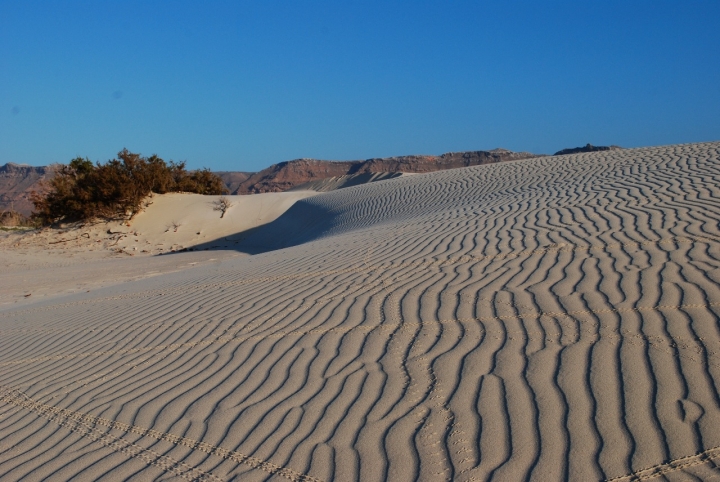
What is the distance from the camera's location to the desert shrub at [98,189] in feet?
74.9

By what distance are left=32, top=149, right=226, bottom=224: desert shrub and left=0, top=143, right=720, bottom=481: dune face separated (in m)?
15.5

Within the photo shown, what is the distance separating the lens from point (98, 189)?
2288cm

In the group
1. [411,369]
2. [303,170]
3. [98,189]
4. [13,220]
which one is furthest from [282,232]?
[303,170]

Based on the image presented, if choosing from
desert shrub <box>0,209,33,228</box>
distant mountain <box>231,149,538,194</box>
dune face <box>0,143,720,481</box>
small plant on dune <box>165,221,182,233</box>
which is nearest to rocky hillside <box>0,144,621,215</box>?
distant mountain <box>231,149,538,194</box>

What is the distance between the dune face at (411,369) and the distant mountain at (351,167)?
50594 mm

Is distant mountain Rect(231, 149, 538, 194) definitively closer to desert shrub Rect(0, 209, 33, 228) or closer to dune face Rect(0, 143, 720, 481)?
desert shrub Rect(0, 209, 33, 228)

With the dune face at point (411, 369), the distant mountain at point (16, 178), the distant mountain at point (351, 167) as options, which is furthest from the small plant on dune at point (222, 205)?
the distant mountain at point (16, 178)

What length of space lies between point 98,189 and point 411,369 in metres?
21.3

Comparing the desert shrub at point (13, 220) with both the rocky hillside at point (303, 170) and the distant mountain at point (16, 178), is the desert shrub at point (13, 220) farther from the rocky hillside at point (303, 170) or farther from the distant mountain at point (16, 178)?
the distant mountain at point (16, 178)

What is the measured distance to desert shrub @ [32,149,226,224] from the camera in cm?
2283

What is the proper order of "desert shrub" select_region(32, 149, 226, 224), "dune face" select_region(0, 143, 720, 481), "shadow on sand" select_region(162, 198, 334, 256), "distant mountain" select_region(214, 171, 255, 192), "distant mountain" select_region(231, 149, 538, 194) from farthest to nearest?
"distant mountain" select_region(214, 171, 255, 192)
"distant mountain" select_region(231, 149, 538, 194)
"desert shrub" select_region(32, 149, 226, 224)
"shadow on sand" select_region(162, 198, 334, 256)
"dune face" select_region(0, 143, 720, 481)

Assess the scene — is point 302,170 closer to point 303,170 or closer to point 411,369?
point 303,170

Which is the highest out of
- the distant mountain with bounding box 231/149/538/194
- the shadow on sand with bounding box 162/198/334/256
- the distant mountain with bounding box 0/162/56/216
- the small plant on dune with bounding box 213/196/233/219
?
the distant mountain with bounding box 0/162/56/216

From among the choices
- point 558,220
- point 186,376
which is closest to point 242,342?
point 186,376
